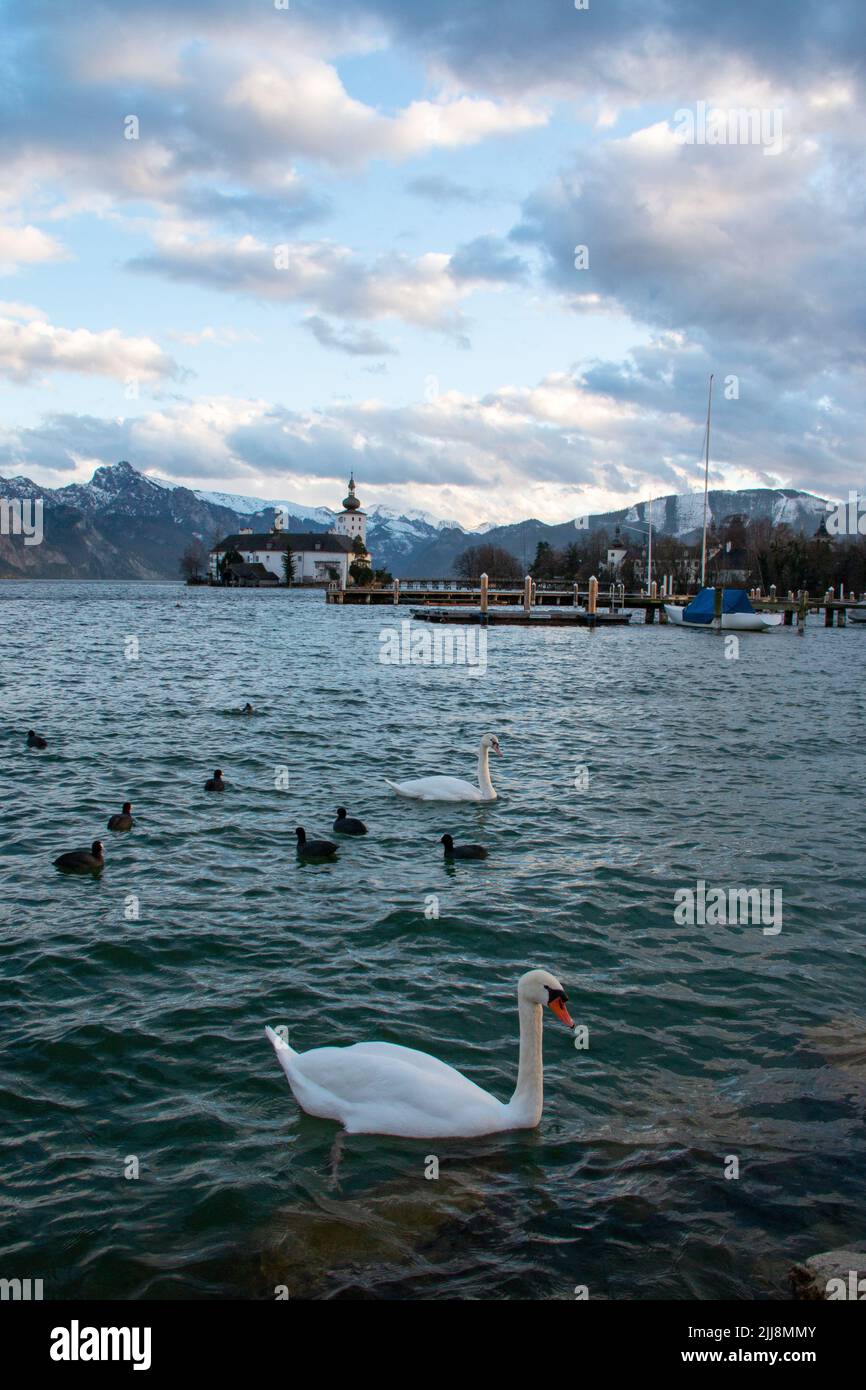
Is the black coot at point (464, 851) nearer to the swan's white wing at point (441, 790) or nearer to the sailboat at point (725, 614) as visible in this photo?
the swan's white wing at point (441, 790)

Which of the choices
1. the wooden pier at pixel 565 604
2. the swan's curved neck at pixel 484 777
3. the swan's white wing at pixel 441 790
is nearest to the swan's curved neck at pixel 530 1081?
the swan's white wing at pixel 441 790

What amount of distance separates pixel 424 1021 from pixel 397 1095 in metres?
1.71

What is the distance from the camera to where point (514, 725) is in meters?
27.1

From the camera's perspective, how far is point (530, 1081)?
23.1ft

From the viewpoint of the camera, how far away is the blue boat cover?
266 ft

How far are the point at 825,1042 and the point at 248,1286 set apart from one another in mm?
5316

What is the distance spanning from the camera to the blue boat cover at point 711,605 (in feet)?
266

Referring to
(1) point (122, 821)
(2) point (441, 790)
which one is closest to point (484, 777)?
(2) point (441, 790)

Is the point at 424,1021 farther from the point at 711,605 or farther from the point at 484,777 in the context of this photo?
the point at 711,605

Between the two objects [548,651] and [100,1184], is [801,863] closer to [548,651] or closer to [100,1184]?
[100,1184]

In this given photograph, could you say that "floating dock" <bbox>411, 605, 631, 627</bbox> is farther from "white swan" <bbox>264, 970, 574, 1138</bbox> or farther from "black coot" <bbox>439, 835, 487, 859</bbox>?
"white swan" <bbox>264, 970, 574, 1138</bbox>

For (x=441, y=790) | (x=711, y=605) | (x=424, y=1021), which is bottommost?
(x=424, y=1021)

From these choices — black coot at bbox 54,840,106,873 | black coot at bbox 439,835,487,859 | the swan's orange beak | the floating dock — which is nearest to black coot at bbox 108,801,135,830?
black coot at bbox 54,840,106,873

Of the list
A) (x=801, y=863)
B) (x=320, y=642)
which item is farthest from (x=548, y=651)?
(x=801, y=863)
